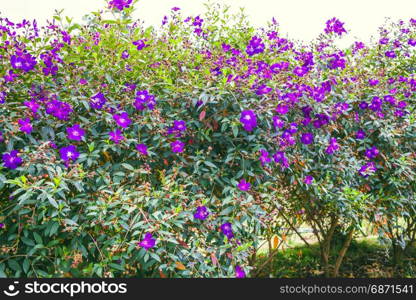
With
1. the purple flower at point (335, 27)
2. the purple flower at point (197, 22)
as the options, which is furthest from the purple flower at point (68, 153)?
the purple flower at point (335, 27)

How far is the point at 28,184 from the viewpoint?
229cm

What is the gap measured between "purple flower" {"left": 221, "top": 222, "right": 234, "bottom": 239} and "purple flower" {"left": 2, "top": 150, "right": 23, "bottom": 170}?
107 centimetres

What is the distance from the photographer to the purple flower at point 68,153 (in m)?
2.48

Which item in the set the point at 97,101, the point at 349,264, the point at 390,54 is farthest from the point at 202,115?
the point at 349,264

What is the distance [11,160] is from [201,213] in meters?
0.98

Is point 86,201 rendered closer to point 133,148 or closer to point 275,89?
point 133,148

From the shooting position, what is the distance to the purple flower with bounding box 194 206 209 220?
2451 mm

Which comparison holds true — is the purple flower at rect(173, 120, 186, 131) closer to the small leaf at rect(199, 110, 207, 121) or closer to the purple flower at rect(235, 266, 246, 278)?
the small leaf at rect(199, 110, 207, 121)

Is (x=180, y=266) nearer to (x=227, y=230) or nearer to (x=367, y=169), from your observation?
(x=227, y=230)

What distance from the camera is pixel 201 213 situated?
2.46m

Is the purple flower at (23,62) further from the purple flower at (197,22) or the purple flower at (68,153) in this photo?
the purple flower at (197,22)

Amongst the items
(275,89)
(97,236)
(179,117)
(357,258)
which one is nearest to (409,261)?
(357,258)

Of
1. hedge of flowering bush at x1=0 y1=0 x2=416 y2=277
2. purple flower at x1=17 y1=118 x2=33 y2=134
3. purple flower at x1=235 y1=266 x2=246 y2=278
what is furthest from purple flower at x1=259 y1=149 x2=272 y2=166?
purple flower at x1=17 y1=118 x2=33 y2=134

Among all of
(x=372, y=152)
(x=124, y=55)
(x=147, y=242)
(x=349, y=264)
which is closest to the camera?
(x=147, y=242)
